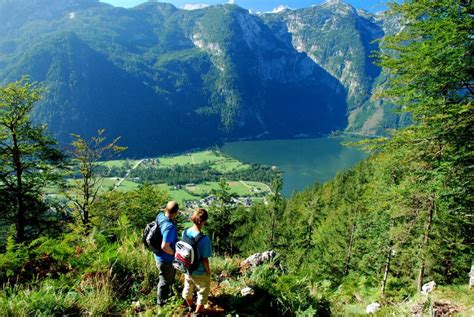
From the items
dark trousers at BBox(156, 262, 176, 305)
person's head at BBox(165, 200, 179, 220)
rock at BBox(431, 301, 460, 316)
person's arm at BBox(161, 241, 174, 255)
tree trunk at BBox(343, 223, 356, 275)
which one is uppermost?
person's head at BBox(165, 200, 179, 220)

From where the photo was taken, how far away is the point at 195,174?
129m

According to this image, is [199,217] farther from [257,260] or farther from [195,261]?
[257,260]

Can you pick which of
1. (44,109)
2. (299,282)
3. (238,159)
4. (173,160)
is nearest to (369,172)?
(299,282)

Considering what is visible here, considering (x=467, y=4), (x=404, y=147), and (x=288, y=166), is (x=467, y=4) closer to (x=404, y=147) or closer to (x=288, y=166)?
(x=404, y=147)

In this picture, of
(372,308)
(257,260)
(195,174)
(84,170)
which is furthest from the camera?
(195,174)

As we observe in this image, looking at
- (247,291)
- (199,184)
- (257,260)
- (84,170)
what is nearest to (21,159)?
(84,170)

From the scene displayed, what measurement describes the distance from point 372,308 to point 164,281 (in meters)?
3.56

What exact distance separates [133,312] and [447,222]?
11.9 m

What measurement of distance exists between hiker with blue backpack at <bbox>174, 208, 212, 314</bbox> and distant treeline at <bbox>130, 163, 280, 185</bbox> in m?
113

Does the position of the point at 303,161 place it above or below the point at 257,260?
below

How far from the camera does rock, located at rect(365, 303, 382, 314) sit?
5.26 m

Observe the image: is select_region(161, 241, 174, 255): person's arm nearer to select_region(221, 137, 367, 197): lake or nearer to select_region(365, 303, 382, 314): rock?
select_region(365, 303, 382, 314): rock

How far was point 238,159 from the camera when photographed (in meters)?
167

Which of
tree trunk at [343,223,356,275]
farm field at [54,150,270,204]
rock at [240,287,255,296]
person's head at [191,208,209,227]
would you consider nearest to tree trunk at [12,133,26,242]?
person's head at [191,208,209,227]
